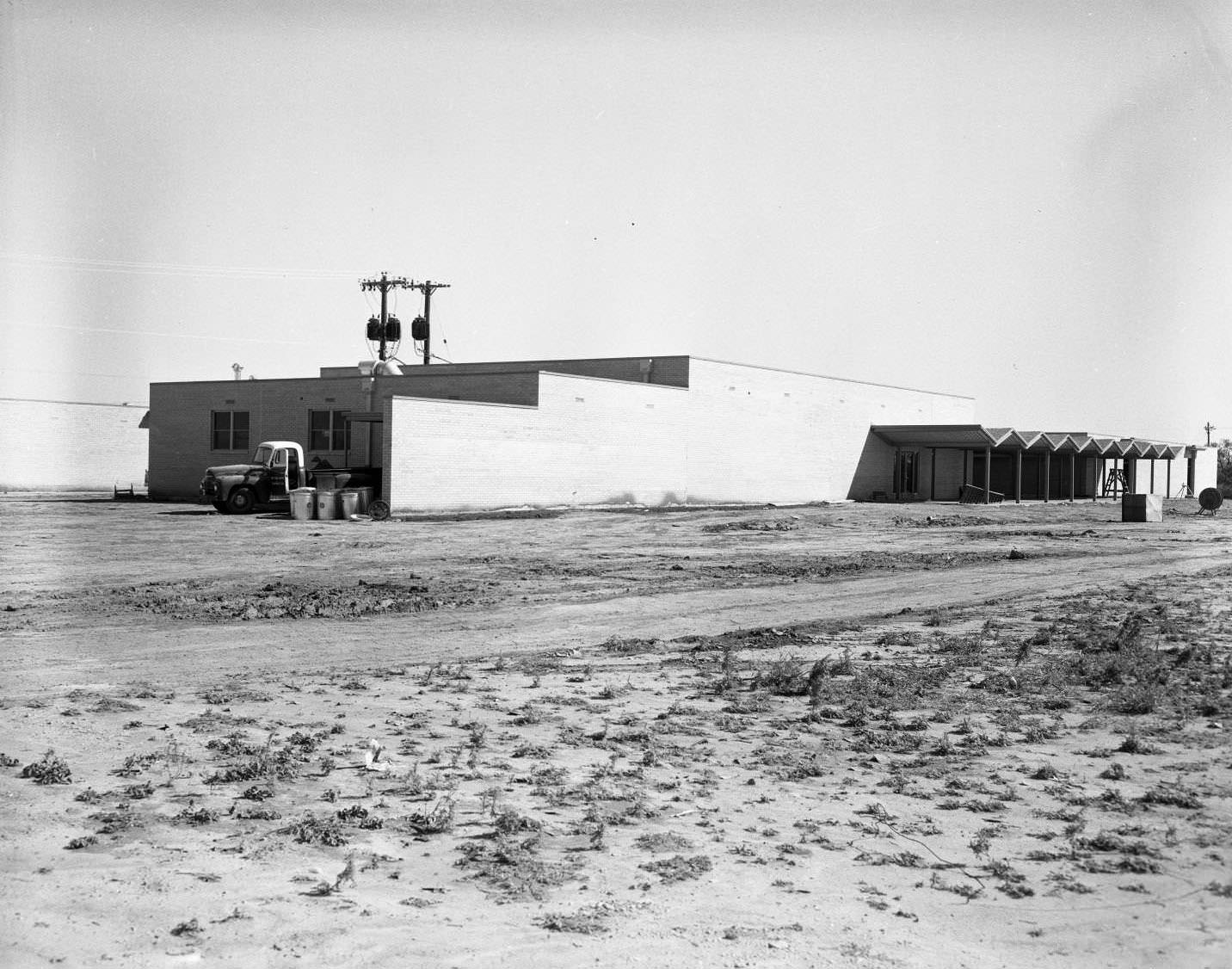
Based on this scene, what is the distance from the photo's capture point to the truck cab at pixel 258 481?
38.0 m

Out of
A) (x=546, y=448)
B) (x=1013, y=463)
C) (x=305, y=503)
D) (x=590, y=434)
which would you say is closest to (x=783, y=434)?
(x=590, y=434)

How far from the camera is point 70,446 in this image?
58.3m

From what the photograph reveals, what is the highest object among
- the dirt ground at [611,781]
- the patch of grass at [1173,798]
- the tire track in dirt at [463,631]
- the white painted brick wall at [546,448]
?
the white painted brick wall at [546,448]

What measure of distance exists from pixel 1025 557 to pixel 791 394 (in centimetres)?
2879

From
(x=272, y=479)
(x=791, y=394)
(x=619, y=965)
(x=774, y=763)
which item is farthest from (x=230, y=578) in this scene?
(x=791, y=394)

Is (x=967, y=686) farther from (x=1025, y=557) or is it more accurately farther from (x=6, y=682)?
(x=1025, y=557)

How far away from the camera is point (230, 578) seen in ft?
65.6

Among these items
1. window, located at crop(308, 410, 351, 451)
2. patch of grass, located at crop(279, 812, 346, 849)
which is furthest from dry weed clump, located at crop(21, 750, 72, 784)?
window, located at crop(308, 410, 351, 451)

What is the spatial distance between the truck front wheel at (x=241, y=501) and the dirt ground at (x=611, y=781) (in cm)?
2074

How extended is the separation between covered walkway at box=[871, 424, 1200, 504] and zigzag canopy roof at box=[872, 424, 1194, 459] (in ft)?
0.14

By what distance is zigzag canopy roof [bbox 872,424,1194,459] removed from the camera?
5775 cm

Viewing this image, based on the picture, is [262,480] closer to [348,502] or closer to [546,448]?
[348,502]

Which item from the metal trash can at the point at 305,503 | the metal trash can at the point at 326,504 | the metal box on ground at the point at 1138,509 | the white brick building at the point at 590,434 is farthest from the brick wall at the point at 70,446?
the metal box on ground at the point at 1138,509

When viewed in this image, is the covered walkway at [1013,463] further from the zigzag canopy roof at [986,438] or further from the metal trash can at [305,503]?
the metal trash can at [305,503]
